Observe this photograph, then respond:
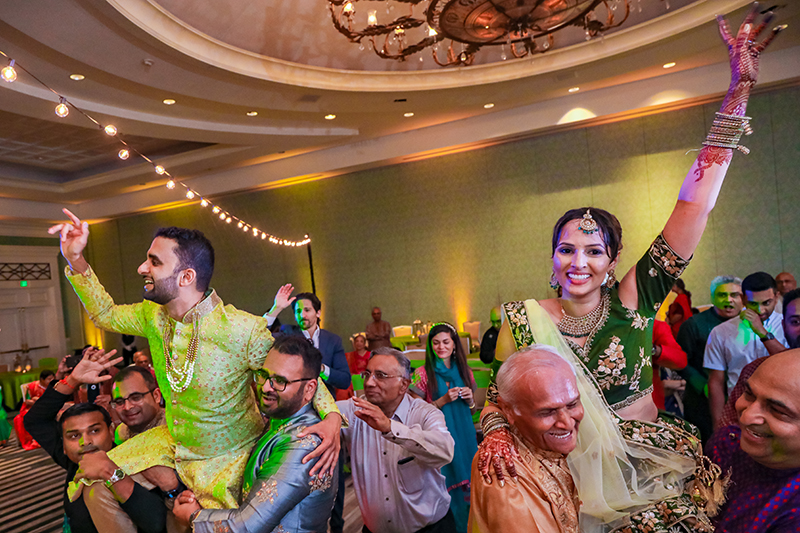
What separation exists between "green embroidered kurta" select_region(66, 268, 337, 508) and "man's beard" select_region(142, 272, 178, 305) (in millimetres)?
93

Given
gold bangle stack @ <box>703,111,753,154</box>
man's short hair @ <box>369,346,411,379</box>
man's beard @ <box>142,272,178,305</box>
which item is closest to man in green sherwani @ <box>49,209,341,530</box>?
man's beard @ <box>142,272,178,305</box>

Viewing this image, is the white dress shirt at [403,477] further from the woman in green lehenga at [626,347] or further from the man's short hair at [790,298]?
the man's short hair at [790,298]

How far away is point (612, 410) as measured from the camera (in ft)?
4.81

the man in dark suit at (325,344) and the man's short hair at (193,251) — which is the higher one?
the man's short hair at (193,251)

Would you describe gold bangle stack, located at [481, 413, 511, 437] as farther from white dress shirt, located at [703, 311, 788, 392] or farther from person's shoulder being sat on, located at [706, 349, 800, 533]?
white dress shirt, located at [703, 311, 788, 392]

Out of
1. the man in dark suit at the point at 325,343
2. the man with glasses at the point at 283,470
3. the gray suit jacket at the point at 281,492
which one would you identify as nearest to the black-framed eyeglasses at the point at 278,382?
the man with glasses at the point at 283,470

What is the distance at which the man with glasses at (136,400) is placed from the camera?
229cm

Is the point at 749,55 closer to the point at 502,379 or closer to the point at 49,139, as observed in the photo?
the point at 502,379

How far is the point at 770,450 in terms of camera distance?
3.54 ft

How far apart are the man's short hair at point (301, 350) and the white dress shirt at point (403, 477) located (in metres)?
0.69

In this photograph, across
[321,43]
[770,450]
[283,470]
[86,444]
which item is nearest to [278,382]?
[283,470]

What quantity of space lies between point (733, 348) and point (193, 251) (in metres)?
2.92

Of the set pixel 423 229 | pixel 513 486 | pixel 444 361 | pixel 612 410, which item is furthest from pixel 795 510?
pixel 423 229

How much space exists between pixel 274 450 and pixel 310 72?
558 cm
